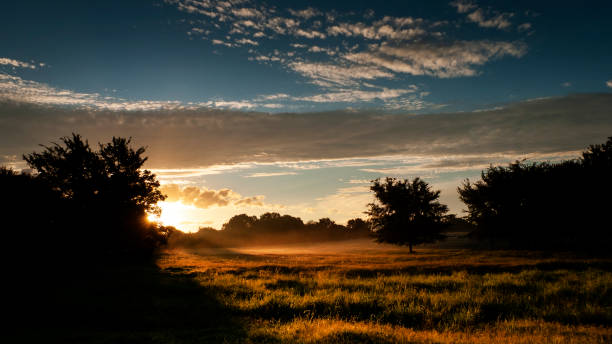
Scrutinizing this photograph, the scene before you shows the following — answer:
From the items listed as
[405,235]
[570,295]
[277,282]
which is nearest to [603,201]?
[405,235]

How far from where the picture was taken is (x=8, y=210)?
930 inches

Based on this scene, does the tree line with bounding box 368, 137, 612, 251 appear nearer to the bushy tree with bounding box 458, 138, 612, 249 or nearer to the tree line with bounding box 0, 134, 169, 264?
the bushy tree with bounding box 458, 138, 612, 249

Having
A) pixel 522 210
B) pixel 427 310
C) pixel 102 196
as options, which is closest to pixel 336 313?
pixel 427 310

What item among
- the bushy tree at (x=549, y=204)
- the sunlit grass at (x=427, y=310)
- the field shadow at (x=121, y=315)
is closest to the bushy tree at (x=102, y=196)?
the field shadow at (x=121, y=315)

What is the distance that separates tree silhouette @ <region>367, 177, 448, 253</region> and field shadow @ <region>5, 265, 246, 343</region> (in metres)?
33.6

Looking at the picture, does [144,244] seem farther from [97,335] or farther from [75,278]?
[97,335]

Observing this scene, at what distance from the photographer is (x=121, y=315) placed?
11.4m

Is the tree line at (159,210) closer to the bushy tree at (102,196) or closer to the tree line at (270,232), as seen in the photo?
the bushy tree at (102,196)

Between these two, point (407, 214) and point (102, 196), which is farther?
point (407, 214)

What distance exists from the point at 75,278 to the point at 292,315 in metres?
16.2

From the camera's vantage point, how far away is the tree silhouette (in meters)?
46.4

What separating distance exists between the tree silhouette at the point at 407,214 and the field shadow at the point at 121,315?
110 ft

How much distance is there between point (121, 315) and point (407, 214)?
133 ft

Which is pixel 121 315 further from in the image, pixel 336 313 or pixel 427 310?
pixel 427 310
